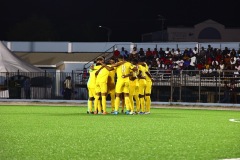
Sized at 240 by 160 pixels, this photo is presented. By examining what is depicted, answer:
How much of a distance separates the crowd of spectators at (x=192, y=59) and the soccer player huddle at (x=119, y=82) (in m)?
17.8

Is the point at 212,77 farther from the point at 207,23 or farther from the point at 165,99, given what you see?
the point at 207,23

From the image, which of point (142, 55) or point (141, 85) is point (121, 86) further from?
point (142, 55)

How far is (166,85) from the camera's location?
40.3 meters

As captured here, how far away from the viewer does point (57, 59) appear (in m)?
58.2

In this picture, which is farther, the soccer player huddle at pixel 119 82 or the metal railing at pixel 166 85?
the metal railing at pixel 166 85

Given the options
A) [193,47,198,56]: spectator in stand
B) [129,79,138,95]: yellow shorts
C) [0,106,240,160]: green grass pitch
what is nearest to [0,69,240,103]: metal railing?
[193,47,198,56]: spectator in stand

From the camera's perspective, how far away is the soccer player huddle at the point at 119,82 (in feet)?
78.5

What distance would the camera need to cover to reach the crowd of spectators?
43281 millimetres

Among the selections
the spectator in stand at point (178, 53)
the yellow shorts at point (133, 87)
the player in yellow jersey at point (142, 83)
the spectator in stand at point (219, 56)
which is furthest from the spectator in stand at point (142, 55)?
the yellow shorts at point (133, 87)

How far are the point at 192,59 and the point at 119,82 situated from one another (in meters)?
21.5

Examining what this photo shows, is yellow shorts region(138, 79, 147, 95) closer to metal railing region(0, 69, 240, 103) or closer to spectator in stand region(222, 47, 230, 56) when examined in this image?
metal railing region(0, 69, 240, 103)

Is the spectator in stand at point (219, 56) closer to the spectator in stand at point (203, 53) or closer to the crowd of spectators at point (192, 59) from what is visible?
the crowd of spectators at point (192, 59)

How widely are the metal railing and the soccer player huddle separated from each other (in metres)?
13.1

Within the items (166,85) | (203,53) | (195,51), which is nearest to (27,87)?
(166,85)
